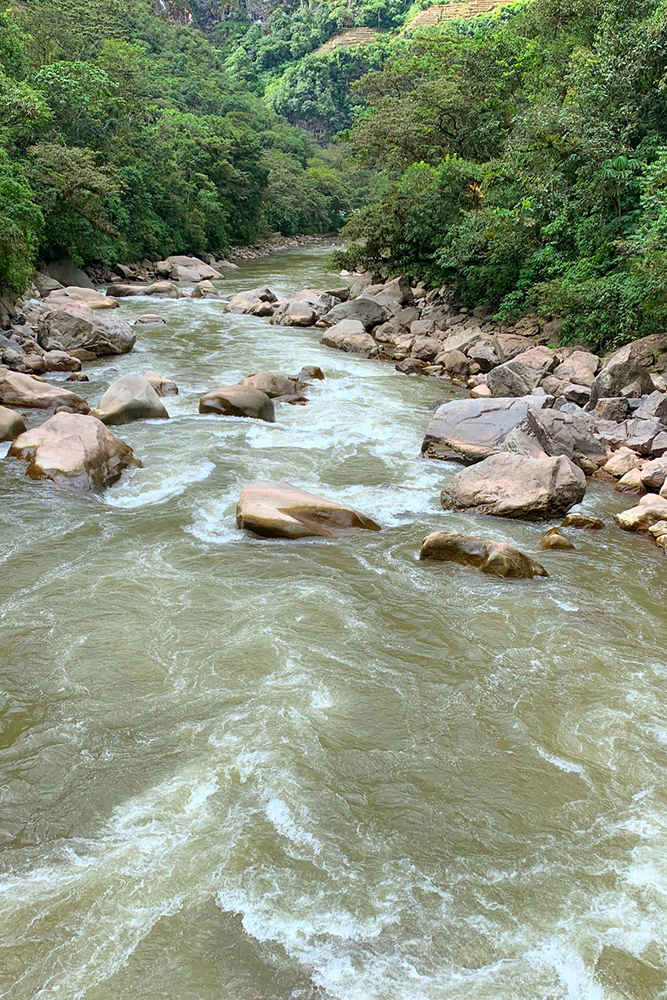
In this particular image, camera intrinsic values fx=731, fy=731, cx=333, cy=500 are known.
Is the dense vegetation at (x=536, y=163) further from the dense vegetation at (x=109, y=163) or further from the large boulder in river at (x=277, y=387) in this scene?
the large boulder in river at (x=277, y=387)

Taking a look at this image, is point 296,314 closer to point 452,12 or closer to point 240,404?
point 240,404

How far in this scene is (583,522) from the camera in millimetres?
8383

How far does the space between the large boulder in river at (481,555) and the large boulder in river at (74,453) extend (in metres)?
4.06

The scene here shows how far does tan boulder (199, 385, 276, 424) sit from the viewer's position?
11.8 m

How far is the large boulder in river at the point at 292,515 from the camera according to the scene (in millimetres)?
7719

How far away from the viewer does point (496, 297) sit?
18172 millimetres

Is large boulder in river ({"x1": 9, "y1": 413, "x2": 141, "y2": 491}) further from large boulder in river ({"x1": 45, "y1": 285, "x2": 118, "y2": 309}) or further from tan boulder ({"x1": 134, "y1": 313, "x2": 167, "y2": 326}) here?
large boulder in river ({"x1": 45, "y1": 285, "x2": 118, "y2": 309})

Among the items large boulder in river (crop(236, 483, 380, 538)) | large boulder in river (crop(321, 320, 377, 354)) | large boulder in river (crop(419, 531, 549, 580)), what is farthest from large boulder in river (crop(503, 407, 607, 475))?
large boulder in river (crop(321, 320, 377, 354))

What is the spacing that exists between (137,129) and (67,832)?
3351cm

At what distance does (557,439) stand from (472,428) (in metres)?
1.21

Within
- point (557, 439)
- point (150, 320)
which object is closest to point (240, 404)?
point (557, 439)

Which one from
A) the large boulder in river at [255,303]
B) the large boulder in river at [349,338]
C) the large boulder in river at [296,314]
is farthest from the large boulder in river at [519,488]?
the large boulder in river at [255,303]

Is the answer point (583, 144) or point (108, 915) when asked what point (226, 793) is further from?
point (583, 144)

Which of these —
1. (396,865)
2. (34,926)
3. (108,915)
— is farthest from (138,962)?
(396,865)
